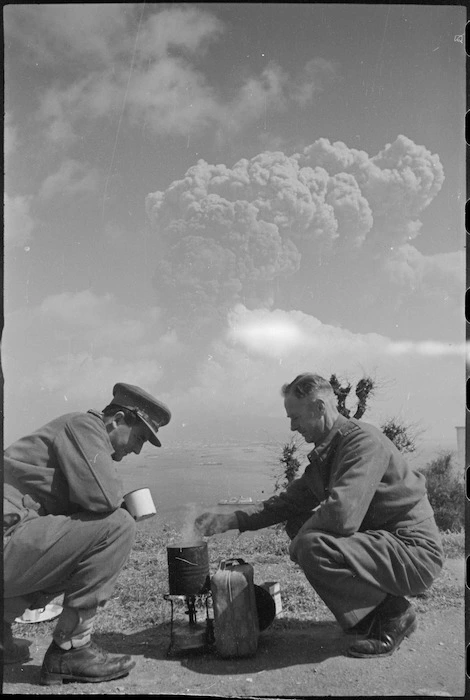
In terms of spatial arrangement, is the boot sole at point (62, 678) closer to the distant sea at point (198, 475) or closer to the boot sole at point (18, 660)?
the boot sole at point (18, 660)

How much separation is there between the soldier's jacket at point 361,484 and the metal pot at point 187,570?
0.83 metres

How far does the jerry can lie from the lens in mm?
4457

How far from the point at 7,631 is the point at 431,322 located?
11.7ft

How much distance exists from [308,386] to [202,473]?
45.0 inches

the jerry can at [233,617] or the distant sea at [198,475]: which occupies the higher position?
the distant sea at [198,475]

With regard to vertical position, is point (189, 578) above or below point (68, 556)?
below

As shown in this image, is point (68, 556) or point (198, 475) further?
point (198, 475)

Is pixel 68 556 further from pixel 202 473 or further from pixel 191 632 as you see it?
pixel 202 473

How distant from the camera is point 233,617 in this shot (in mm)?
4465

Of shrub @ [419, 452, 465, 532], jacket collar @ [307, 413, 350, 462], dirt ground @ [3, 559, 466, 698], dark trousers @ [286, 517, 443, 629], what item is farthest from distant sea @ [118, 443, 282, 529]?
shrub @ [419, 452, 465, 532]

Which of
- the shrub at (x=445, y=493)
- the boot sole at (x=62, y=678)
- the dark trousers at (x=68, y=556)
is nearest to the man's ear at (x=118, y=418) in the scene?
the dark trousers at (x=68, y=556)

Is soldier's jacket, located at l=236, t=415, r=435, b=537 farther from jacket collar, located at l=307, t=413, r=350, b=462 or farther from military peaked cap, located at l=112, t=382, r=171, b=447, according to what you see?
military peaked cap, located at l=112, t=382, r=171, b=447

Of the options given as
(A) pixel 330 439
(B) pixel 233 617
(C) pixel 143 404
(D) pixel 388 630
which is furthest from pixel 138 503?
(D) pixel 388 630

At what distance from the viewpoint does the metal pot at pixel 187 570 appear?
4641 mm
